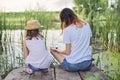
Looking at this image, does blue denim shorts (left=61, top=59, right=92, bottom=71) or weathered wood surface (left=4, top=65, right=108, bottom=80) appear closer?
weathered wood surface (left=4, top=65, right=108, bottom=80)

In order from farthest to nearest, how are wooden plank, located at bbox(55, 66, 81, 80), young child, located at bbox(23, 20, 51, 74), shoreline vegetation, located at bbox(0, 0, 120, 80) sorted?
shoreline vegetation, located at bbox(0, 0, 120, 80) < young child, located at bbox(23, 20, 51, 74) < wooden plank, located at bbox(55, 66, 81, 80)

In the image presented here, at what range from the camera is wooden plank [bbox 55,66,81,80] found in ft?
13.3

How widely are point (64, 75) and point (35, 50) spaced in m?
0.42

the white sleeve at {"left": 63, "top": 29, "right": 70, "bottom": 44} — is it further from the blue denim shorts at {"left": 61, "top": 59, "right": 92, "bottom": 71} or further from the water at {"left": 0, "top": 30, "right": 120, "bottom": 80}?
the water at {"left": 0, "top": 30, "right": 120, "bottom": 80}

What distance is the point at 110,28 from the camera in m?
7.12

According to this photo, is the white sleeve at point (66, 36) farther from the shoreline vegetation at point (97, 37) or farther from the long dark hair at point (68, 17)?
the shoreline vegetation at point (97, 37)

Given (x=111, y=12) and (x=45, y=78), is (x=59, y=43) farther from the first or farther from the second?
(x=45, y=78)

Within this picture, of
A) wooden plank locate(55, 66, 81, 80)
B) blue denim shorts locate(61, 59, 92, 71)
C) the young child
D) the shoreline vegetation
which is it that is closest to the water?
the shoreline vegetation

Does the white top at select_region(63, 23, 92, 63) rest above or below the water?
above

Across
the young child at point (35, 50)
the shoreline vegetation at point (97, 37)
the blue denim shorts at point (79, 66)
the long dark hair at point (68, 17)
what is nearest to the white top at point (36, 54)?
the young child at point (35, 50)

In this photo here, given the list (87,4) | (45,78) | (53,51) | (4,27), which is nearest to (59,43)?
(4,27)

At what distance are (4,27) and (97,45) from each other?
1949 mm

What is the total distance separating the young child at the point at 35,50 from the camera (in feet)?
14.2

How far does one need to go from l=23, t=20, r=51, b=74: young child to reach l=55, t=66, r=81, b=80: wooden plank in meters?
0.14
